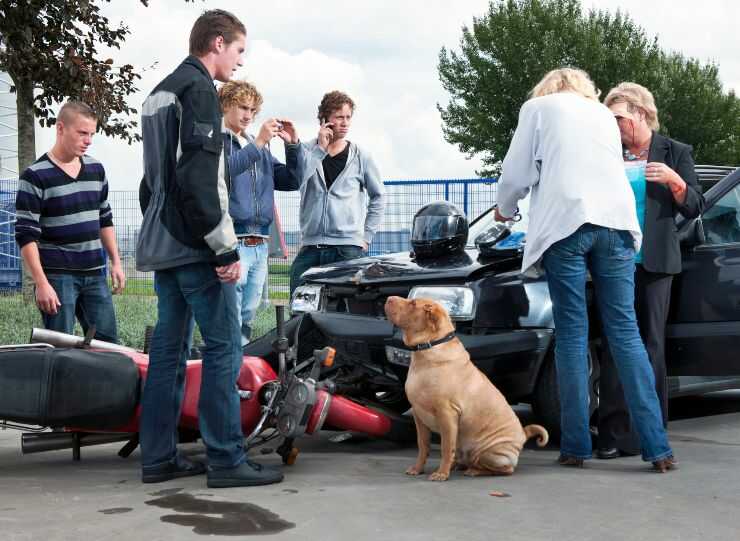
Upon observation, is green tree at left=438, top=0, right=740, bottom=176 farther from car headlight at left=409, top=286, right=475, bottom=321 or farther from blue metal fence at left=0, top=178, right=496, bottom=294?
car headlight at left=409, top=286, right=475, bottom=321

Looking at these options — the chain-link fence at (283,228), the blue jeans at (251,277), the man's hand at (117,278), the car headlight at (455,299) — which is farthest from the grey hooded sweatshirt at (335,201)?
the chain-link fence at (283,228)

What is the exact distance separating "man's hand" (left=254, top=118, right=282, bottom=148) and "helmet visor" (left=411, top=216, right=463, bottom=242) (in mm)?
1004

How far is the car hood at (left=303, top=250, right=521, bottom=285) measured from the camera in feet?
17.2

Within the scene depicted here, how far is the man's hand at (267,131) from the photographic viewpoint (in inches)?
220

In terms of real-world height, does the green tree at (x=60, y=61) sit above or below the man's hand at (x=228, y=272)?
above

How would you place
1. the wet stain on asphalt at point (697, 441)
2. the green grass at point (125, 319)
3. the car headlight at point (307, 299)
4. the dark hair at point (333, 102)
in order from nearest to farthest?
the wet stain on asphalt at point (697, 441), the car headlight at point (307, 299), the dark hair at point (333, 102), the green grass at point (125, 319)

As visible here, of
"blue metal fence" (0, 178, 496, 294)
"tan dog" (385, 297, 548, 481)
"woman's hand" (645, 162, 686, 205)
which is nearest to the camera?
"tan dog" (385, 297, 548, 481)

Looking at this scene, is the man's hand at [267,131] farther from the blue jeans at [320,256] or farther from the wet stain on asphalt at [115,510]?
the wet stain on asphalt at [115,510]

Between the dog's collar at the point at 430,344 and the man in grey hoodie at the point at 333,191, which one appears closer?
the dog's collar at the point at 430,344

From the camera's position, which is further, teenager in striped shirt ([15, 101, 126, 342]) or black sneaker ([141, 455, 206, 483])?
teenager in striped shirt ([15, 101, 126, 342])

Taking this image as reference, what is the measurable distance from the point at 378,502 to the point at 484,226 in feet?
8.63

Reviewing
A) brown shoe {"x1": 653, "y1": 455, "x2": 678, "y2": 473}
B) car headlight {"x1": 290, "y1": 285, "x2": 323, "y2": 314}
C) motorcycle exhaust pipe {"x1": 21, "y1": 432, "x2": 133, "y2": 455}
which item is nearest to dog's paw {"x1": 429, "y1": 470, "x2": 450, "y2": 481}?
brown shoe {"x1": 653, "y1": 455, "x2": 678, "y2": 473}

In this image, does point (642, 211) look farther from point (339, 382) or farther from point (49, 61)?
point (49, 61)

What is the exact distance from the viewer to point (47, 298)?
17.6 ft
